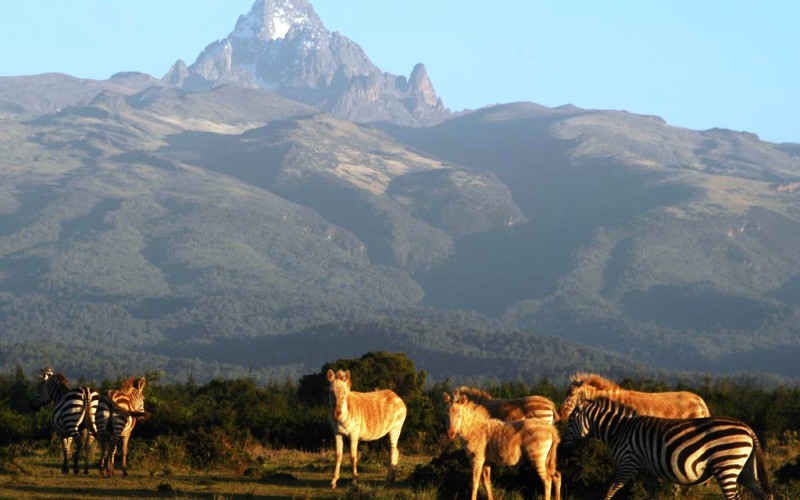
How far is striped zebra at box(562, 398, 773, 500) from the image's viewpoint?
19.1m

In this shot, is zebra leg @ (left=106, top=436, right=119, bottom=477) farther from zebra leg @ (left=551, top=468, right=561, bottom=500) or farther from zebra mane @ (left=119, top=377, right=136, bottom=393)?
zebra leg @ (left=551, top=468, right=561, bottom=500)

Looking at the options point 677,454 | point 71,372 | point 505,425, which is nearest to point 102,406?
point 505,425

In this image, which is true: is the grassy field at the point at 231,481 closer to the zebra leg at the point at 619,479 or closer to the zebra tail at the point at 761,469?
the zebra leg at the point at 619,479

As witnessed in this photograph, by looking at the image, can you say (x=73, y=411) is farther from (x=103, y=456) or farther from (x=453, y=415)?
(x=453, y=415)

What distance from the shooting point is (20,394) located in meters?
55.4

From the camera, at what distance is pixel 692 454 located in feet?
63.3

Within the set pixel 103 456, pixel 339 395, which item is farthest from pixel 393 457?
pixel 103 456

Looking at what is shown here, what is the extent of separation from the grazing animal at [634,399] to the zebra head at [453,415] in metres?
1.96

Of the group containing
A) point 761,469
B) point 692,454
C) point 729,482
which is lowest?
point 729,482

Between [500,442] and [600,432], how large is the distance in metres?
1.73

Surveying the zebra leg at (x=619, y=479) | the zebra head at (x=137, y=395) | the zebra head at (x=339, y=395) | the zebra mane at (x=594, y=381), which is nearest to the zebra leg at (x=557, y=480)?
the zebra leg at (x=619, y=479)

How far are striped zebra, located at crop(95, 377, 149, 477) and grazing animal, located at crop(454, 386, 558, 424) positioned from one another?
661 centimetres

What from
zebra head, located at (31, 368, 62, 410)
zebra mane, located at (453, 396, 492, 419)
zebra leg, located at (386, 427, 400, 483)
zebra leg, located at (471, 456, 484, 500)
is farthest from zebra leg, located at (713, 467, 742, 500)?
zebra head, located at (31, 368, 62, 410)

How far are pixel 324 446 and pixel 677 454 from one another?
14.6 metres
